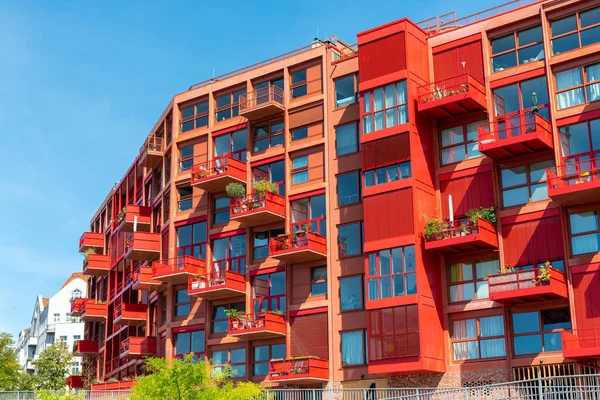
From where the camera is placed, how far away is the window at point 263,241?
49000 millimetres

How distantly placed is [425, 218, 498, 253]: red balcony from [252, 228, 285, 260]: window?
1070 centimetres

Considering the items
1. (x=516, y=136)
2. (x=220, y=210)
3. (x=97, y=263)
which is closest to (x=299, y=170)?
(x=220, y=210)

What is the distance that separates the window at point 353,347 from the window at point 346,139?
9.11 m

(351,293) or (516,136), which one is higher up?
(516,136)

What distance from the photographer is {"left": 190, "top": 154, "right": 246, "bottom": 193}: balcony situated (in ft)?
163

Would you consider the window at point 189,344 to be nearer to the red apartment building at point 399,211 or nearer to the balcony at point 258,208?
the red apartment building at point 399,211

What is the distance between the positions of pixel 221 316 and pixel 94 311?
71.1ft

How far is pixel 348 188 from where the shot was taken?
4603cm

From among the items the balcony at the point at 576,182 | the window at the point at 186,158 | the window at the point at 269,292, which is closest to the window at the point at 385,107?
the balcony at the point at 576,182

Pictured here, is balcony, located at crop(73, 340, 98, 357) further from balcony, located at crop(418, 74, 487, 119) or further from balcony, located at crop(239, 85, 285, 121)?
balcony, located at crop(418, 74, 487, 119)

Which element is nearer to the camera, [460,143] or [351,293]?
[460,143]

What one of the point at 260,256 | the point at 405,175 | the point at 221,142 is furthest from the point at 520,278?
the point at 221,142

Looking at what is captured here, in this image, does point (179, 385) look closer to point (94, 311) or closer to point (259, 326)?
point (259, 326)

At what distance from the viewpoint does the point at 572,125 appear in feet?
130
